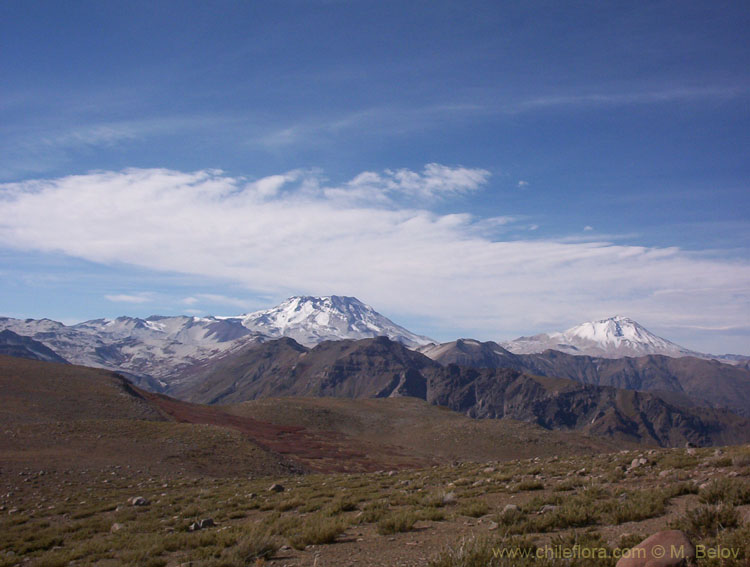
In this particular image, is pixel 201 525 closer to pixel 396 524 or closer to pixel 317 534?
pixel 317 534

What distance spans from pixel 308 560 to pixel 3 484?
78.6 ft

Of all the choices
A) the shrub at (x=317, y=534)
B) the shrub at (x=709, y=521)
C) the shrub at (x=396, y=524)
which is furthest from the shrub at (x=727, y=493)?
the shrub at (x=317, y=534)

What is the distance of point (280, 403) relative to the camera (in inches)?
→ 3750

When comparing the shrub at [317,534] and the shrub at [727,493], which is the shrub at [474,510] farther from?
the shrub at [727,493]

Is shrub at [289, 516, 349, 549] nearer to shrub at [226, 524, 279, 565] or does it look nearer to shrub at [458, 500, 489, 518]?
shrub at [226, 524, 279, 565]

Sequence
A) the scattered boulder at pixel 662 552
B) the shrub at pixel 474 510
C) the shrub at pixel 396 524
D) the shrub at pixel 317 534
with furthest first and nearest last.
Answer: the shrub at pixel 474 510 → the shrub at pixel 396 524 → the shrub at pixel 317 534 → the scattered boulder at pixel 662 552

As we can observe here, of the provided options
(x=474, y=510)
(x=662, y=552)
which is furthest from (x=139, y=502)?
(x=662, y=552)

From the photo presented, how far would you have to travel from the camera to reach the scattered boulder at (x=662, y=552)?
641 centimetres

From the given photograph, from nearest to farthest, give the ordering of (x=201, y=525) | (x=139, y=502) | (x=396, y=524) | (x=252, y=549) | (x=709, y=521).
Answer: (x=709, y=521)
(x=252, y=549)
(x=396, y=524)
(x=201, y=525)
(x=139, y=502)

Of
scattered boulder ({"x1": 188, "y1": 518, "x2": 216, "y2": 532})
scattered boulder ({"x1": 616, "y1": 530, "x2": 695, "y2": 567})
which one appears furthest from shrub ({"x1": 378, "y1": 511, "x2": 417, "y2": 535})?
scattered boulder ({"x1": 188, "y1": 518, "x2": 216, "y2": 532})

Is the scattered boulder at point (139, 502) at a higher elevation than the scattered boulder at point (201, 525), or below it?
below

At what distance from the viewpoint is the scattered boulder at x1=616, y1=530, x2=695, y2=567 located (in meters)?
6.41

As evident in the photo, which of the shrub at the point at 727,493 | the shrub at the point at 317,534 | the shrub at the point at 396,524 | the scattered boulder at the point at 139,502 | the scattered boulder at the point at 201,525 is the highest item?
the shrub at the point at 727,493

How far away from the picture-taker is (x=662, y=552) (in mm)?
6609
